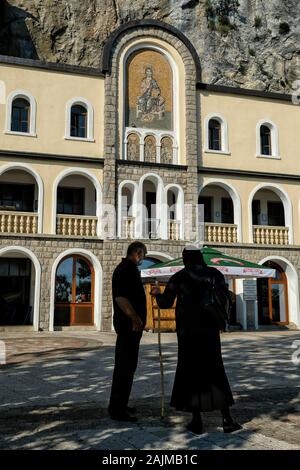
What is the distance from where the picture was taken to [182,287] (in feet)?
17.4

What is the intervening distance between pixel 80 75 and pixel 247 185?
354 inches

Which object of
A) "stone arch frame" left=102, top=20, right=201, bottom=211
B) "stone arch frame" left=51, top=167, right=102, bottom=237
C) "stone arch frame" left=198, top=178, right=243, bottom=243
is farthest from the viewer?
"stone arch frame" left=198, top=178, right=243, bottom=243

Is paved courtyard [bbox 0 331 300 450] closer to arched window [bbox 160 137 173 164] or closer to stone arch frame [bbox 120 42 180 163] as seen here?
arched window [bbox 160 137 173 164]

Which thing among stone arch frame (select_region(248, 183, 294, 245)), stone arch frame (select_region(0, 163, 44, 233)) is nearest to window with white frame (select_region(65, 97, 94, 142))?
stone arch frame (select_region(0, 163, 44, 233))

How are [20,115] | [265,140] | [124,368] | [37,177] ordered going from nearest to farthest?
[124,368] < [37,177] < [20,115] < [265,140]

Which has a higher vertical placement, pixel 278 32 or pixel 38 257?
pixel 278 32

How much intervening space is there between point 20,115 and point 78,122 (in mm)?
2446

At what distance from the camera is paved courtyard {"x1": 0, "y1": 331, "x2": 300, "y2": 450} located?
4523 mm

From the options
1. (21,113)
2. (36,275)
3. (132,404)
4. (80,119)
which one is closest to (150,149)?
(80,119)

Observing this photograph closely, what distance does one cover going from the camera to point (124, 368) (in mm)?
5535

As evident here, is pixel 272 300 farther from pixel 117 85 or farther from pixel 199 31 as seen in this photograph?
pixel 199 31
